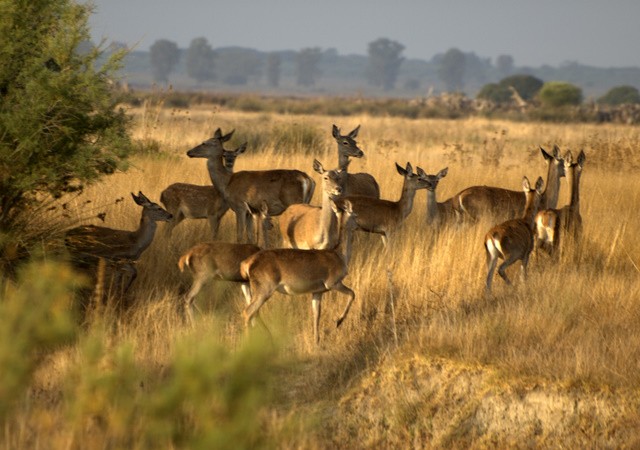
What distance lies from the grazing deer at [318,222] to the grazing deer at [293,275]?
43.9 inches

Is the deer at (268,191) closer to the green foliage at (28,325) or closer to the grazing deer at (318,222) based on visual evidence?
the grazing deer at (318,222)

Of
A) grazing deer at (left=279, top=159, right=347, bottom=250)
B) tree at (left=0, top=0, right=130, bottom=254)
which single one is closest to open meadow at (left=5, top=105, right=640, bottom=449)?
grazing deer at (left=279, top=159, right=347, bottom=250)

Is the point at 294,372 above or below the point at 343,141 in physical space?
below

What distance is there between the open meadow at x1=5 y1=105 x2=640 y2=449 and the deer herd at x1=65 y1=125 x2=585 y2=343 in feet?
0.95

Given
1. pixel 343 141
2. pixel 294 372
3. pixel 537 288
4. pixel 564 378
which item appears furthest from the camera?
pixel 343 141

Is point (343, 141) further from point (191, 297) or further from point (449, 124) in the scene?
point (449, 124)

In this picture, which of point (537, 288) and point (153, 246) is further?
point (153, 246)

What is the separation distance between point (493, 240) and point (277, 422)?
4777 mm

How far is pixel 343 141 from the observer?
46.4ft

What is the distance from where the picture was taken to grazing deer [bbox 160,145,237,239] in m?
12.5

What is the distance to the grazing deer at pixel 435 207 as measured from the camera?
12.8 metres

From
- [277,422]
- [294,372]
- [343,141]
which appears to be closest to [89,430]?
[277,422]

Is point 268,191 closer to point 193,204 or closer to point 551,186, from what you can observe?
point 193,204

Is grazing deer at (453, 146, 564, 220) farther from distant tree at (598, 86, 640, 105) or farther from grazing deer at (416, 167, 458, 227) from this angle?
distant tree at (598, 86, 640, 105)
